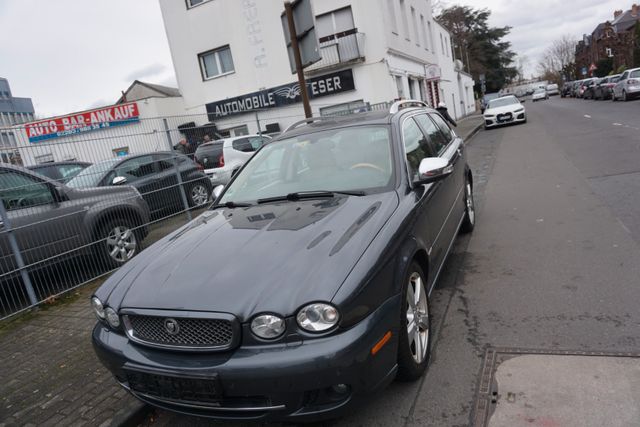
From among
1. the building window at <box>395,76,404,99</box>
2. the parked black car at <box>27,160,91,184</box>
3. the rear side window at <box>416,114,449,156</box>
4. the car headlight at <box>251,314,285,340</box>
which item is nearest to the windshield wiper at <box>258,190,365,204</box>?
the car headlight at <box>251,314,285,340</box>

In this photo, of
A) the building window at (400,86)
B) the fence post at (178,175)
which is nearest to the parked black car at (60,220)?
the fence post at (178,175)

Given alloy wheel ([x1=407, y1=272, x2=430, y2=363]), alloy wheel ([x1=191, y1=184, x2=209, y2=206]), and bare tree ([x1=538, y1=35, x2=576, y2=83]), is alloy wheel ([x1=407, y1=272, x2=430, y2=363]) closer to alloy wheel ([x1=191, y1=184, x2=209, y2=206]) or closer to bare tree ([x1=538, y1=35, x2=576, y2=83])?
alloy wheel ([x1=191, y1=184, x2=209, y2=206])

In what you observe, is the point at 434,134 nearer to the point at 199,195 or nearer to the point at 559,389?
the point at 559,389

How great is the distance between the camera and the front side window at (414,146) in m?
3.59

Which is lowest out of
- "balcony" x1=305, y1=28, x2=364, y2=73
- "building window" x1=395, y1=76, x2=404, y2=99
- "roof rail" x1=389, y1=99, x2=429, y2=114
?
"roof rail" x1=389, y1=99, x2=429, y2=114

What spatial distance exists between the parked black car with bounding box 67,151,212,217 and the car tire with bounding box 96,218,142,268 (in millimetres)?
602

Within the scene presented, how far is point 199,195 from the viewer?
896cm

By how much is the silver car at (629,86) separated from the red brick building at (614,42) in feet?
60.4

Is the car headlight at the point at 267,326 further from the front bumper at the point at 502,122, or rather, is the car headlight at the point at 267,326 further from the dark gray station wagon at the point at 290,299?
the front bumper at the point at 502,122

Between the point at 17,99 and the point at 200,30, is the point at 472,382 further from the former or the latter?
the point at 17,99

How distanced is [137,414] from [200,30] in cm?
2136

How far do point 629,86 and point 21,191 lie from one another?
29.1 m

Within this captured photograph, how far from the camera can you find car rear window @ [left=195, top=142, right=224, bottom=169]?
1116 centimetres

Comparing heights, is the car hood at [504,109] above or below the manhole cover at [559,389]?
above
